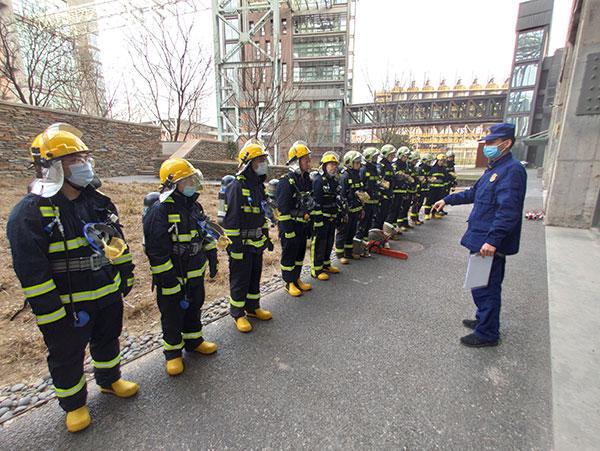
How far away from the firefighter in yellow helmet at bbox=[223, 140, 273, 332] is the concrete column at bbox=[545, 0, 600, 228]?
24.4 feet

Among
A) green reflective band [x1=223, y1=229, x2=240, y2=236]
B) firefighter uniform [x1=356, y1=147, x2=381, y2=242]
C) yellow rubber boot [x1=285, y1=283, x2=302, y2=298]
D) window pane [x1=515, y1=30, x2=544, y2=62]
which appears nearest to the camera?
green reflective band [x1=223, y1=229, x2=240, y2=236]

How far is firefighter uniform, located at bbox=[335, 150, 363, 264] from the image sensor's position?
5812 millimetres

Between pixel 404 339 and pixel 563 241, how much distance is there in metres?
5.18

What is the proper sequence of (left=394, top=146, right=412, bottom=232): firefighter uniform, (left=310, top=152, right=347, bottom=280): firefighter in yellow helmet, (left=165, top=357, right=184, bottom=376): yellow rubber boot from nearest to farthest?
(left=165, top=357, right=184, bottom=376): yellow rubber boot → (left=310, top=152, right=347, bottom=280): firefighter in yellow helmet → (left=394, top=146, right=412, bottom=232): firefighter uniform

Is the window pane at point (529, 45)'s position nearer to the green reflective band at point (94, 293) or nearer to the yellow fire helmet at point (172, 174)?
the yellow fire helmet at point (172, 174)

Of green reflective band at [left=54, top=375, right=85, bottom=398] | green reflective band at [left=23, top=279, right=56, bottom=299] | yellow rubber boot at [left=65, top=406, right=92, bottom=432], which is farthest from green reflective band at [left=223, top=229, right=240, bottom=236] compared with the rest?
yellow rubber boot at [left=65, top=406, right=92, bottom=432]

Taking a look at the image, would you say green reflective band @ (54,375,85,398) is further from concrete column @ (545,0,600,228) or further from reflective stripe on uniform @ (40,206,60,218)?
concrete column @ (545,0,600,228)

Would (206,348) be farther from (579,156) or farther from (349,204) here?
(579,156)

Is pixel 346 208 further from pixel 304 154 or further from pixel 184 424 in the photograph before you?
pixel 184 424

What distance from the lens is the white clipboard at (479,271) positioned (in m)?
2.94

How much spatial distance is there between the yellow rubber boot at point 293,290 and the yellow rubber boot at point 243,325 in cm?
102

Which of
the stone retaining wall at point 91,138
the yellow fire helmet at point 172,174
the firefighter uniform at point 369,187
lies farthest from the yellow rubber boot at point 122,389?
the stone retaining wall at point 91,138

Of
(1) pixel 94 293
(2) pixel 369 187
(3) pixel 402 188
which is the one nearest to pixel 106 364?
(1) pixel 94 293

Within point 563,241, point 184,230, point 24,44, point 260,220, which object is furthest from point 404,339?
point 24,44
